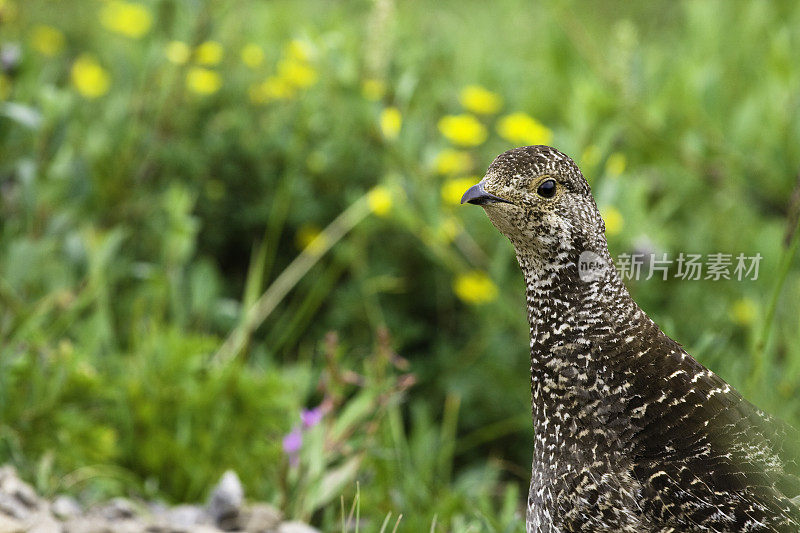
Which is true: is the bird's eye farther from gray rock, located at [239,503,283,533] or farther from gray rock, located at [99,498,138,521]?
gray rock, located at [99,498,138,521]

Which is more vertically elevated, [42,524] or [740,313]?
[740,313]

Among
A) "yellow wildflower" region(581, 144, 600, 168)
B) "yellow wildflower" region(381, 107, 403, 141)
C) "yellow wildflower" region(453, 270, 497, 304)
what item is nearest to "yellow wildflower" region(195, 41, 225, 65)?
"yellow wildflower" region(381, 107, 403, 141)

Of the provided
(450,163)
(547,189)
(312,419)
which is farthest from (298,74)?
(547,189)

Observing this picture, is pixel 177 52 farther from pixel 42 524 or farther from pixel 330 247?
pixel 42 524

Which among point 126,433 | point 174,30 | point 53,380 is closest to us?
point 53,380

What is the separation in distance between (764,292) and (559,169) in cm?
235

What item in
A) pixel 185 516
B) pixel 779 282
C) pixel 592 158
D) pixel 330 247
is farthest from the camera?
pixel 330 247

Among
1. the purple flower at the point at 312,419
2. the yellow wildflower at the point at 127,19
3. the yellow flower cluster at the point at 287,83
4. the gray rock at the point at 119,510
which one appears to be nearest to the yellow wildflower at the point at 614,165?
the yellow flower cluster at the point at 287,83

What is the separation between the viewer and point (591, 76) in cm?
469

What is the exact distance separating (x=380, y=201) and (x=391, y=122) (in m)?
0.31

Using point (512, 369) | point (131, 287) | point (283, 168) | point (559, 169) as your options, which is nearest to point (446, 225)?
point (512, 369)

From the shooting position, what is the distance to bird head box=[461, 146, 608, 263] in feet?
5.33

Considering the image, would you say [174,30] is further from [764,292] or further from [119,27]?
[764,292]

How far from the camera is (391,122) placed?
11.3 feet
